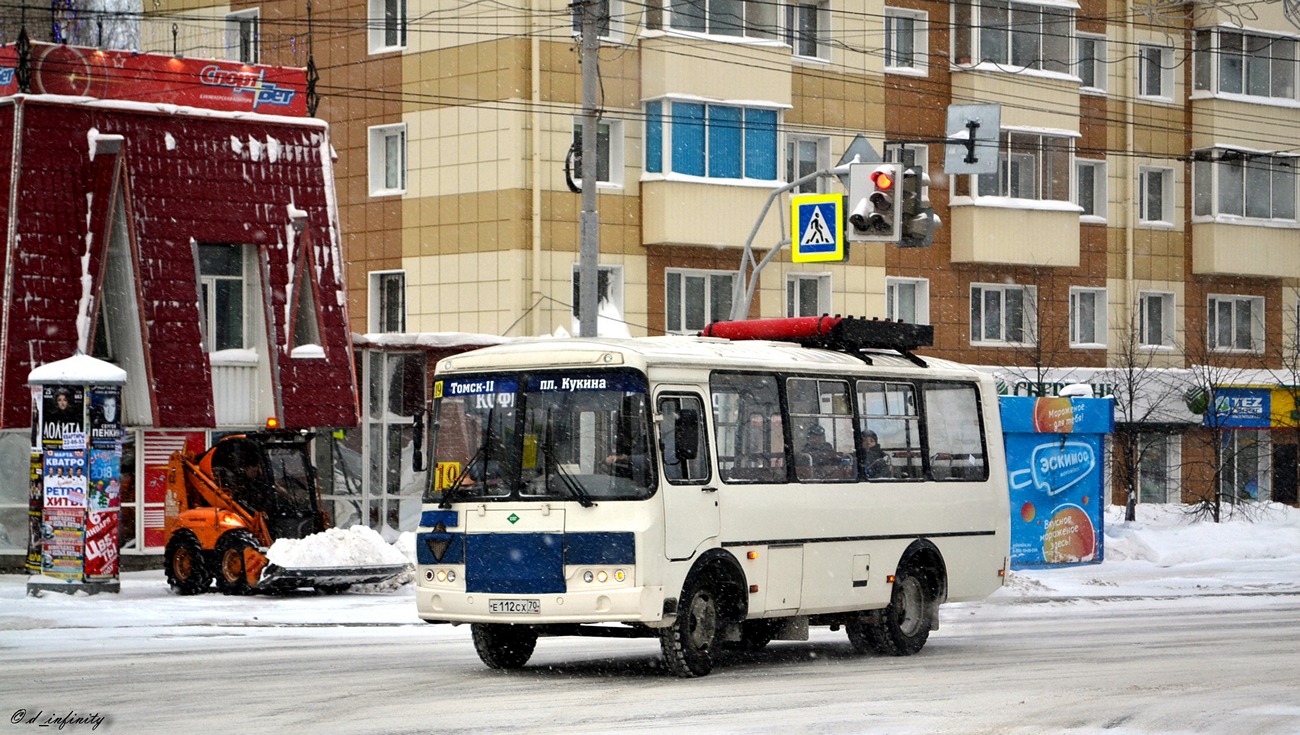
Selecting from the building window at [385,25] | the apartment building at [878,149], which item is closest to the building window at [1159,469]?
the apartment building at [878,149]

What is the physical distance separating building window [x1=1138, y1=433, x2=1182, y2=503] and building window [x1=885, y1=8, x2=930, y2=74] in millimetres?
10755

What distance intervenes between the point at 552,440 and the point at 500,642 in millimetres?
1874

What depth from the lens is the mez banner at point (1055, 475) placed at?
31.5 meters

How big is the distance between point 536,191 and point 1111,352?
16.3m

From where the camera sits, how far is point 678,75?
132 feet

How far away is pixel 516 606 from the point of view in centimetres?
1642

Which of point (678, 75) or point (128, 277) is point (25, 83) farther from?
point (678, 75)

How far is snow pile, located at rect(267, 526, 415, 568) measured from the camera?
2584cm

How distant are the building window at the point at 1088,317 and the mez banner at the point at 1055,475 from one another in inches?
630

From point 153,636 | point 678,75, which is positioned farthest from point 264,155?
point 153,636

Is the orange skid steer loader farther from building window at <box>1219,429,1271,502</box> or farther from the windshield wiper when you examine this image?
building window at <box>1219,429,1271,502</box>

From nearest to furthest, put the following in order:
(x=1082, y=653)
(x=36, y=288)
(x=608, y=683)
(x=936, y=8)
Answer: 1. (x=608, y=683)
2. (x=1082, y=653)
3. (x=36, y=288)
4. (x=936, y=8)

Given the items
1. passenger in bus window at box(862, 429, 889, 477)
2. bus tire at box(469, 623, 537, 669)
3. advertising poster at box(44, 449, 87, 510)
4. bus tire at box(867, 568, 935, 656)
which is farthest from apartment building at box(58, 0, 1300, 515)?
bus tire at box(469, 623, 537, 669)

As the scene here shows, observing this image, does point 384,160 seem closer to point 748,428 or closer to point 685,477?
point 748,428
